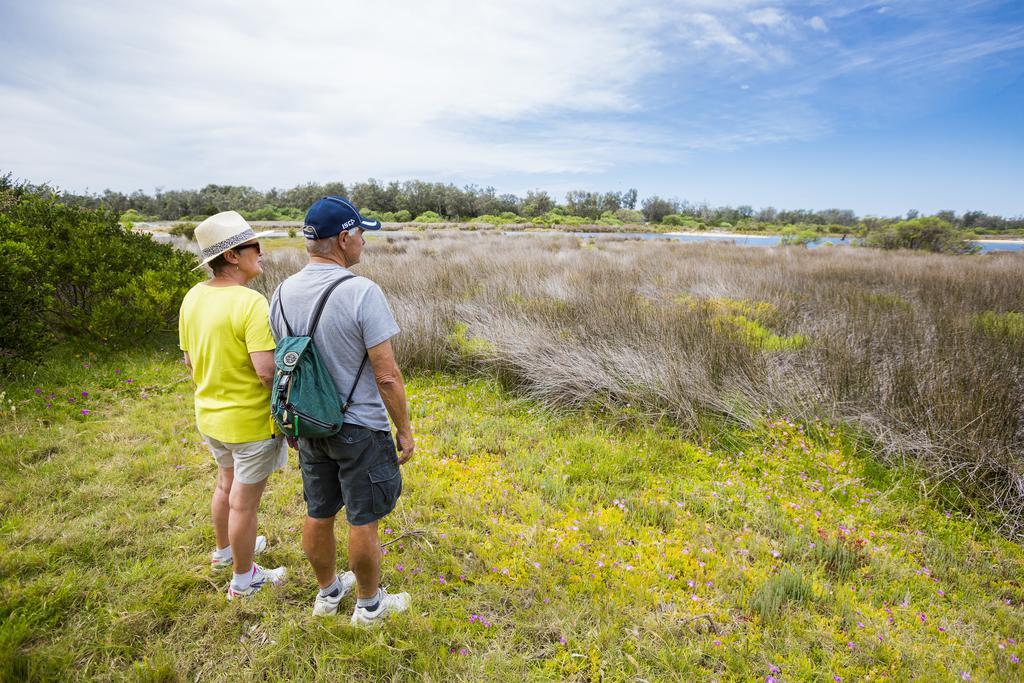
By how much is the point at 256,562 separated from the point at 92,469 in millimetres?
2076

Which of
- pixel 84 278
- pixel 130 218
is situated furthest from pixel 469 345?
pixel 130 218

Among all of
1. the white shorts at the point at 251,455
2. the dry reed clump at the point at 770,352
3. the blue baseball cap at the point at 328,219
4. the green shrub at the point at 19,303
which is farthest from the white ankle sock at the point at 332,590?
the green shrub at the point at 19,303

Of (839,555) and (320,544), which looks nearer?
(320,544)

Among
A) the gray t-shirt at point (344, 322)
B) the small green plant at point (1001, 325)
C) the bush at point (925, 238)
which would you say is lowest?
Result: the small green plant at point (1001, 325)

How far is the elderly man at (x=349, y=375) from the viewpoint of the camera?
1920 millimetres

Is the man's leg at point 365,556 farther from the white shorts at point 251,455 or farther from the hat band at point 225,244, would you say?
the hat band at point 225,244

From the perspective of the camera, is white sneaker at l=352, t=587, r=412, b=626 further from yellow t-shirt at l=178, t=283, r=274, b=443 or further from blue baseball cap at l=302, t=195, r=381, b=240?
blue baseball cap at l=302, t=195, r=381, b=240

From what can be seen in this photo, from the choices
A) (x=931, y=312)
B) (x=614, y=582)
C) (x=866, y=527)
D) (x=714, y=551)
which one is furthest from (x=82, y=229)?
(x=931, y=312)

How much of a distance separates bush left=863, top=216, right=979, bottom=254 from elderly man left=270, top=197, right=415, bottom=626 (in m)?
27.8

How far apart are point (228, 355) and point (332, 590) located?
4.39ft

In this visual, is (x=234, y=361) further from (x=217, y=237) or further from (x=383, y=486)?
(x=383, y=486)

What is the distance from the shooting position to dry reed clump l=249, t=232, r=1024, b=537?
3.85 m

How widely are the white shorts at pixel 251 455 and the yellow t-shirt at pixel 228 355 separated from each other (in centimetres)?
4

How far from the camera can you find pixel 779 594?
2.56 meters
